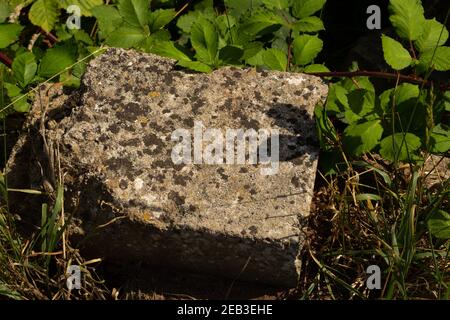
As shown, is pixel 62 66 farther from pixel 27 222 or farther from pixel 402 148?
pixel 402 148

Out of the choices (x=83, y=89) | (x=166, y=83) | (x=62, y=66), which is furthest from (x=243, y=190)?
(x=62, y=66)

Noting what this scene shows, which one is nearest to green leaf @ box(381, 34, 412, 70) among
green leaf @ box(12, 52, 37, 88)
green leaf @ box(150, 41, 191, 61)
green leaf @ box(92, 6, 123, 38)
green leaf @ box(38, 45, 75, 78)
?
green leaf @ box(150, 41, 191, 61)

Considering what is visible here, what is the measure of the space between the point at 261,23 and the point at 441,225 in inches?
42.2

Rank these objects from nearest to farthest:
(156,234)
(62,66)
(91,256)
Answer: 1. (156,234)
2. (91,256)
3. (62,66)

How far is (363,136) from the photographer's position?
266cm

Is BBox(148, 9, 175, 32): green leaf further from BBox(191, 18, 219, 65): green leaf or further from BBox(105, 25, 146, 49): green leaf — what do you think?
BBox(191, 18, 219, 65): green leaf

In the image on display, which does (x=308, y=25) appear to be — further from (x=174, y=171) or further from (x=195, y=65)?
(x=174, y=171)

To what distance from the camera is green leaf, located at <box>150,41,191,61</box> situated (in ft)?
9.78

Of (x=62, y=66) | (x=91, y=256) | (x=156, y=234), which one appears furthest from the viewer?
(x=62, y=66)

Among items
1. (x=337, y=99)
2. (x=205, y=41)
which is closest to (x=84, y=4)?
(x=205, y=41)

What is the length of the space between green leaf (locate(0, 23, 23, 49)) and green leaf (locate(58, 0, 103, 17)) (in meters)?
0.43

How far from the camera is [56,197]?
2.64 meters

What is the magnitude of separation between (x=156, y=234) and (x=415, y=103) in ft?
3.45

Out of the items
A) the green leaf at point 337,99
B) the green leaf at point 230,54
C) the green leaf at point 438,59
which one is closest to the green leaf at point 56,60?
the green leaf at point 230,54
